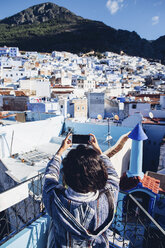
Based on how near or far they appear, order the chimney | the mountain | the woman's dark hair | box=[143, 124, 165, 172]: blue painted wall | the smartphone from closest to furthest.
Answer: the woman's dark hair → the smartphone → the chimney → box=[143, 124, 165, 172]: blue painted wall → the mountain

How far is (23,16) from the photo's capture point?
12000cm

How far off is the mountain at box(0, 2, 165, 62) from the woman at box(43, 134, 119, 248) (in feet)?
315

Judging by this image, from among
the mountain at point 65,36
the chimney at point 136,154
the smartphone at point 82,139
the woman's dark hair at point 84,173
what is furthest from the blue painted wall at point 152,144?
the mountain at point 65,36

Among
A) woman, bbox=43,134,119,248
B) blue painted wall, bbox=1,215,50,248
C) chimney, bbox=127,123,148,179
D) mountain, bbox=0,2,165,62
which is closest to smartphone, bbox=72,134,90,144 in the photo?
woman, bbox=43,134,119,248

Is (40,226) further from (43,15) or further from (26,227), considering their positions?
(43,15)

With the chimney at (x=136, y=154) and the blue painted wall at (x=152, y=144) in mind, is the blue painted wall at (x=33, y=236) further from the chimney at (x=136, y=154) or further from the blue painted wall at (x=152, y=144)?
the blue painted wall at (x=152, y=144)

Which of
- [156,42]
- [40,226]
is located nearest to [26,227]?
[40,226]

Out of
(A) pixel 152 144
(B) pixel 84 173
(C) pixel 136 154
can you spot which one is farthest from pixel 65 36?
(B) pixel 84 173

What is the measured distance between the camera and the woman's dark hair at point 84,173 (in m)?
1.39

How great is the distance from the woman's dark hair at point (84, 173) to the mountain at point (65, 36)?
96.1 m

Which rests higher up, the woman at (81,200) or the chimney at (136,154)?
the woman at (81,200)

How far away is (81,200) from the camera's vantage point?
1396mm

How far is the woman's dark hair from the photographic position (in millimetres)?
1387

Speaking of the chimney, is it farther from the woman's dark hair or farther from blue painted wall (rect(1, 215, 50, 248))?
the woman's dark hair
